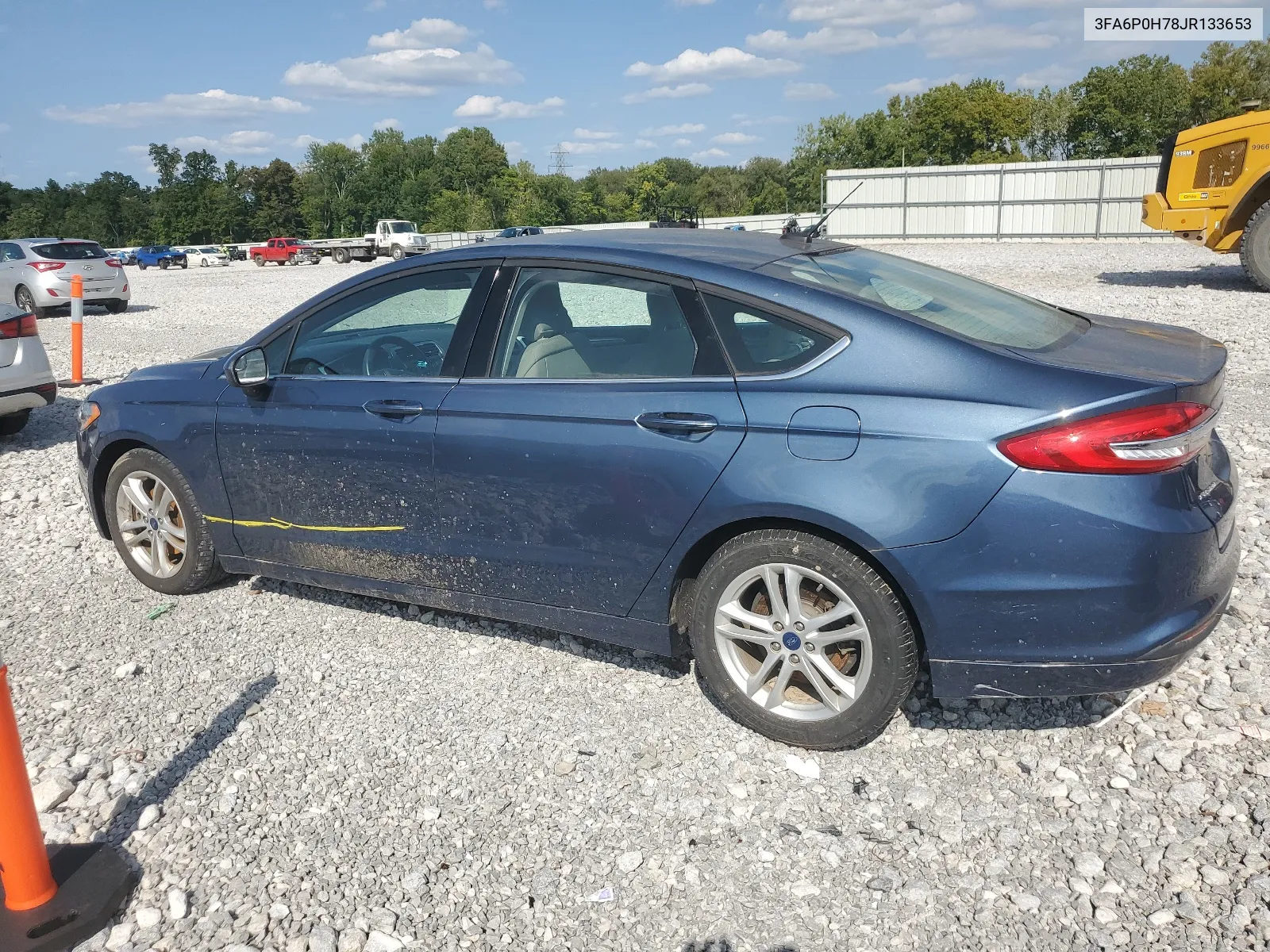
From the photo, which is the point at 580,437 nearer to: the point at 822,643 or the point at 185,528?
the point at 822,643

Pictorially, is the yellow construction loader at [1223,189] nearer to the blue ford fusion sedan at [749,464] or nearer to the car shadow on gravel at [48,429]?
the blue ford fusion sedan at [749,464]

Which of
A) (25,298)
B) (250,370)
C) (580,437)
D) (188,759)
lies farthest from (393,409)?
(25,298)

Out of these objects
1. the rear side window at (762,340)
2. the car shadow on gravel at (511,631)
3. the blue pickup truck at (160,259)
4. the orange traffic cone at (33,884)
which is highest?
the rear side window at (762,340)

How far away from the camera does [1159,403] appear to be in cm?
282

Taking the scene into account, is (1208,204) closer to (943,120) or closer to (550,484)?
(550,484)

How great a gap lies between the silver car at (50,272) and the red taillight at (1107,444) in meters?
20.4

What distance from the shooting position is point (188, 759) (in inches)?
136

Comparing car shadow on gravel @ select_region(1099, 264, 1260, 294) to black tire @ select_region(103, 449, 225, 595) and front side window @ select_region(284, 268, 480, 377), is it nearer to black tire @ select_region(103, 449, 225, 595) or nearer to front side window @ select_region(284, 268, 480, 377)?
front side window @ select_region(284, 268, 480, 377)

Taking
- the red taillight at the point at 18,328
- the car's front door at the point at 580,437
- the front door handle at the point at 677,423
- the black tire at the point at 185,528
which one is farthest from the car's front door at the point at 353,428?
the red taillight at the point at 18,328

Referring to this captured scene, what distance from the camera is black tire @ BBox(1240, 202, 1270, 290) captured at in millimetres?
13375

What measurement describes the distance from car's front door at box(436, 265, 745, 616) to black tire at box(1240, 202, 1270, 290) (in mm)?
13055

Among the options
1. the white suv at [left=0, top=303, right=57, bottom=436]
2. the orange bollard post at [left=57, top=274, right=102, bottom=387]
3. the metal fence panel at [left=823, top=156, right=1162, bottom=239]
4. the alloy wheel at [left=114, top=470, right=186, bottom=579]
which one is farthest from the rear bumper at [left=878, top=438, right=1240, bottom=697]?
the metal fence panel at [left=823, top=156, right=1162, bottom=239]

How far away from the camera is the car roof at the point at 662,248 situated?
356cm

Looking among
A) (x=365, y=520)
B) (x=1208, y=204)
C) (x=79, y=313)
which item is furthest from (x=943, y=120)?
(x=365, y=520)
